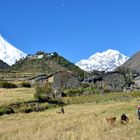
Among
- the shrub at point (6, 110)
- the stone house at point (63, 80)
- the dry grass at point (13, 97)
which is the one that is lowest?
the shrub at point (6, 110)

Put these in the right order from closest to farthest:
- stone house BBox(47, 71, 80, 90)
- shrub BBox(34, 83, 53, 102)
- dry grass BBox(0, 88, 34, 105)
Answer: dry grass BBox(0, 88, 34, 105), shrub BBox(34, 83, 53, 102), stone house BBox(47, 71, 80, 90)

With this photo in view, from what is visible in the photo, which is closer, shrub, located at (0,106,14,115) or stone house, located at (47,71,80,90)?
shrub, located at (0,106,14,115)

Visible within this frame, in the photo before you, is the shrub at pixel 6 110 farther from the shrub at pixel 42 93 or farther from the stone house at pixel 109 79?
the stone house at pixel 109 79

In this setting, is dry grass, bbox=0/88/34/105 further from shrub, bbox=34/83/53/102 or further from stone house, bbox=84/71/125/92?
stone house, bbox=84/71/125/92

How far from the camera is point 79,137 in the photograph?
86.8ft

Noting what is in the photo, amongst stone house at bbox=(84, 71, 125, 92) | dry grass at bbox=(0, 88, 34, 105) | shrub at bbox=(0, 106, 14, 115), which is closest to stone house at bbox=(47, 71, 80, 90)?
stone house at bbox=(84, 71, 125, 92)

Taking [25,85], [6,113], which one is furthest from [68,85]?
[6,113]

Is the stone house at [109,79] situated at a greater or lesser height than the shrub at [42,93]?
greater

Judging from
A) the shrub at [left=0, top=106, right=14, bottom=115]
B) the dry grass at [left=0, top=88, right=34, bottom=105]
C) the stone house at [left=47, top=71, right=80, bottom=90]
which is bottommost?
the shrub at [left=0, top=106, right=14, bottom=115]

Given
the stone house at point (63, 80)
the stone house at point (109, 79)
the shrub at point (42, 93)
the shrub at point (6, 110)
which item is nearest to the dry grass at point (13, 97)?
the shrub at point (42, 93)

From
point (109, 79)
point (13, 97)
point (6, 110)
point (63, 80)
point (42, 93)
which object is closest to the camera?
point (6, 110)

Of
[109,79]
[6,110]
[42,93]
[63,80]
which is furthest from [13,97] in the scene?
[109,79]

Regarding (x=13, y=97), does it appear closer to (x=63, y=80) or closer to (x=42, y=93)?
(x=42, y=93)

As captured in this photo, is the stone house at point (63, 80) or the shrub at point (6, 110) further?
the stone house at point (63, 80)
